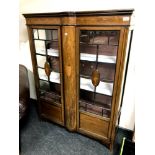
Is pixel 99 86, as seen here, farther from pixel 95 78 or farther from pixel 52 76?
pixel 52 76

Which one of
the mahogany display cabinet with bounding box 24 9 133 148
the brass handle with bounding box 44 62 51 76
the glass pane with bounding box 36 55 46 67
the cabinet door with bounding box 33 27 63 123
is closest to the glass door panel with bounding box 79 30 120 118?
the mahogany display cabinet with bounding box 24 9 133 148

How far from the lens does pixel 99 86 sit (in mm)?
1612

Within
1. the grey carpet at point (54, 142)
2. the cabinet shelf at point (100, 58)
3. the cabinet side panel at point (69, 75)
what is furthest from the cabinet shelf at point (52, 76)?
the grey carpet at point (54, 142)

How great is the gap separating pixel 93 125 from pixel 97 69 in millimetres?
687

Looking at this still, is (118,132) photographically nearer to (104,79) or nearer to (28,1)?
(104,79)

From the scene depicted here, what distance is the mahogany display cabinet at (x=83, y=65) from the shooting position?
132 centimetres

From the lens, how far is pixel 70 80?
165 centimetres

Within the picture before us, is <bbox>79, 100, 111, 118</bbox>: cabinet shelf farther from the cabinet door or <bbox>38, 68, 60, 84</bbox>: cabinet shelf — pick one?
<bbox>38, 68, 60, 84</bbox>: cabinet shelf

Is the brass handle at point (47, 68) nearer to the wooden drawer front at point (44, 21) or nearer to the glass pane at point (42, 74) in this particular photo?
the glass pane at point (42, 74)

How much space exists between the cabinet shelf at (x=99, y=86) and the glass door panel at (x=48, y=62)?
32cm

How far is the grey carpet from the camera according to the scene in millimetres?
1730

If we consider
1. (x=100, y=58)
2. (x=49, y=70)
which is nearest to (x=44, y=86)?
(x=49, y=70)
